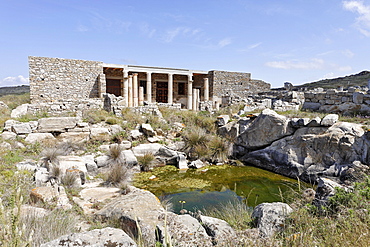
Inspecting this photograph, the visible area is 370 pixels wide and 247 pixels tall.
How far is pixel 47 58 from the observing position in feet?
50.2

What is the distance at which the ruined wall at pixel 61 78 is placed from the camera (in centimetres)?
1522

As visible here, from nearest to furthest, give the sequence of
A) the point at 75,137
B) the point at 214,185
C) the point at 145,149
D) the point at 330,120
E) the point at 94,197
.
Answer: the point at 94,197, the point at 214,185, the point at 330,120, the point at 145,149, the point at 75,137

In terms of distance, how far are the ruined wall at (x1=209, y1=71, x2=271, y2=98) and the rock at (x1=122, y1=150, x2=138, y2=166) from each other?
45.3 ft

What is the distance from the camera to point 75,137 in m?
10.3

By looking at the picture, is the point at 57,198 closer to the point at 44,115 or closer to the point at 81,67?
the point at 44,115

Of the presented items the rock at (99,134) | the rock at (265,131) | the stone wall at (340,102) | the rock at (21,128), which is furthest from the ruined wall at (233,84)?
the rock at (21,128)

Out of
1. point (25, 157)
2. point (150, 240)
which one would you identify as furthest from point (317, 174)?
point (25, 157)

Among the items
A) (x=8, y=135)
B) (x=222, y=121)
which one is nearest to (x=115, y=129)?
(x=8, y=135)

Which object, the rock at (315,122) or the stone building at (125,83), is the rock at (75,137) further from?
the rock at (315,122)

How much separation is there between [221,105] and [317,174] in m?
13.1

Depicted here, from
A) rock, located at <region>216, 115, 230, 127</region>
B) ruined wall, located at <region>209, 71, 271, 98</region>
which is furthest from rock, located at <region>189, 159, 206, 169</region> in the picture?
ruined wall, located at <region>209, 71, 271, 98</region>

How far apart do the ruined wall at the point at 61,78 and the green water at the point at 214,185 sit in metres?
10.00

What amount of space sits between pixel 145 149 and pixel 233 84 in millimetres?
14380

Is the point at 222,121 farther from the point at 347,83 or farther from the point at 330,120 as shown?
the point at 347,83
